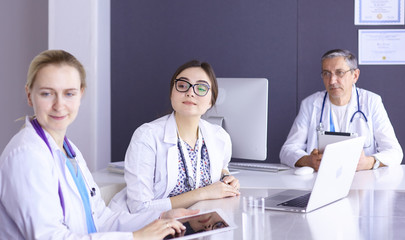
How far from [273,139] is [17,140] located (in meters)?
3.15

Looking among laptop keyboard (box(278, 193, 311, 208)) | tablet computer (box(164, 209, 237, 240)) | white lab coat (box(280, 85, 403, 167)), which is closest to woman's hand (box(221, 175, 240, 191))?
laptop keyboard (box(278, 193, 311, 208))

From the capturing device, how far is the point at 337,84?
3.67m

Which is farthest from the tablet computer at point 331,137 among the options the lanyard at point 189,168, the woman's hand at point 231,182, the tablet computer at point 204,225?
the tablet computer at point 204,225

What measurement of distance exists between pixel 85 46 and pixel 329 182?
279cm

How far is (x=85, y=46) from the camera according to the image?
4199 millimetres

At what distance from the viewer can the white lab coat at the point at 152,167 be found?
2.25 meters

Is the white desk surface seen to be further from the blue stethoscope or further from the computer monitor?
the blue stethoscope

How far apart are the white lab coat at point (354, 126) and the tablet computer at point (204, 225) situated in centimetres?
172

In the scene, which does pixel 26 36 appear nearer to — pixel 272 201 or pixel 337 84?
pixel 337 84

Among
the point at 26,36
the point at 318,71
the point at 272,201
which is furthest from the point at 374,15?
the point at 26,36

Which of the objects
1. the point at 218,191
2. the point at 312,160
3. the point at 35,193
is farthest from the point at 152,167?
the point at 312,160

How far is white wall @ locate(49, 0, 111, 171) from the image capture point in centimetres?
Answer: 418

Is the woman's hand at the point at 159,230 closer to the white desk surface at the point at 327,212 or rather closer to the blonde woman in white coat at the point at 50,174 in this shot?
the blonde woman in white coat at the point at 50,174

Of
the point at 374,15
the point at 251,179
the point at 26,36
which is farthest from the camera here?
the point at 26,36
